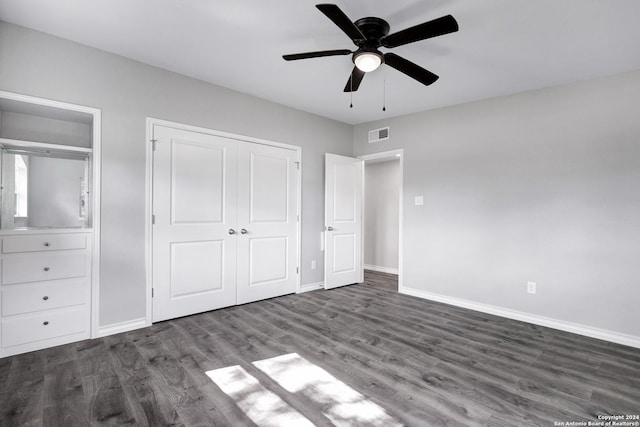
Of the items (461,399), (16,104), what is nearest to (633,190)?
(461,399)

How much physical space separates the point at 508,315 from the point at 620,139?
214 cm

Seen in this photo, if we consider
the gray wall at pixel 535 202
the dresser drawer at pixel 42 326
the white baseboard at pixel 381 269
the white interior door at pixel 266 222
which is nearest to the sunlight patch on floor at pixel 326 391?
the white interior door at pixel 266 222

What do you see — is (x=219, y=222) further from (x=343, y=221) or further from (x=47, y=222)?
(x=343, y=221)

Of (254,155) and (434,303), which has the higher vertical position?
(254,155)

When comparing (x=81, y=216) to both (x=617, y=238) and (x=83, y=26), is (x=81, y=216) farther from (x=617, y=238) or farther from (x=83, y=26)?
(x=617, y=238)

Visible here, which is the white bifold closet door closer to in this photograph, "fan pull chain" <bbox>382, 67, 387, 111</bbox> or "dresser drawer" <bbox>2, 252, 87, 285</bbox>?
"dresser drawer" <bbox>2, 252, 87, 285</bbox>

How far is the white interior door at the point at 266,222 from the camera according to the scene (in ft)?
12.6

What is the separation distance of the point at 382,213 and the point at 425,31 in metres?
4.60

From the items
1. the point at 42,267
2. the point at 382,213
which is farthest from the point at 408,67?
the point at 382,213

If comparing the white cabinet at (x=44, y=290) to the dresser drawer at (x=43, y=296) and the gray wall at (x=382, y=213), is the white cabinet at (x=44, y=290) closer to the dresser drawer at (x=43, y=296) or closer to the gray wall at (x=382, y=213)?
the dresser drawer at (x=43, y=296)

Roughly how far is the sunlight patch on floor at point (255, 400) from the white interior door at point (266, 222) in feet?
5.41

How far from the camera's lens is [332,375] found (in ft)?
7.25

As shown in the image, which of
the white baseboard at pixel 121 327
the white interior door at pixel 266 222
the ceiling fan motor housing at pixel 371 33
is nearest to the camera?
the ceiling fan motor housing at pixel 371 33

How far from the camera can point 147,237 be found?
3072 mm
